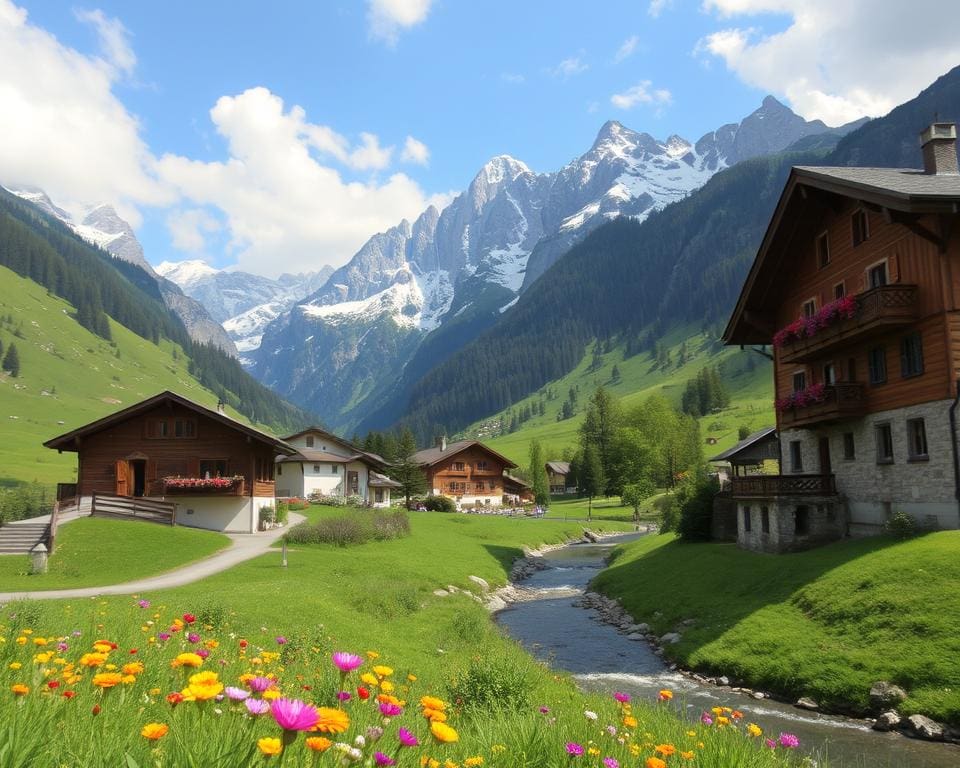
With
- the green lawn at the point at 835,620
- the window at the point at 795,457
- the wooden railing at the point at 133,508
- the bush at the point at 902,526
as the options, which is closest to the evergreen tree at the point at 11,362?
the wooden railing at the point at 133,508

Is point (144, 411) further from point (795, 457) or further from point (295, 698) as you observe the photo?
point (295, 698)

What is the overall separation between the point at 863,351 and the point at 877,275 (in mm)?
3556

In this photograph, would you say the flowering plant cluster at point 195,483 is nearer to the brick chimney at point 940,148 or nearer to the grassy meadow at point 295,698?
the grassy meadow at point 295,698

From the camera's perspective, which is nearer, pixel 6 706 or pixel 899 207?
pixel 6 706

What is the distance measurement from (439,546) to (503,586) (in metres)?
7.80

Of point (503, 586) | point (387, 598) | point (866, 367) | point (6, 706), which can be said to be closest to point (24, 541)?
point (387, 598)

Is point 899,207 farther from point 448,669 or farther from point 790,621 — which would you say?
point 448,669

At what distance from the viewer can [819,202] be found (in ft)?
119

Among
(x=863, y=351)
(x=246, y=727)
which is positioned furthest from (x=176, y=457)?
(x=246, y=727)

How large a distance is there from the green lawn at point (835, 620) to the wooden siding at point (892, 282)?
6.44 m

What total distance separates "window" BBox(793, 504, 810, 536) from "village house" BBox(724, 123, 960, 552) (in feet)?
0.31

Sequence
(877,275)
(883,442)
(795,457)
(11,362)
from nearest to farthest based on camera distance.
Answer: (883,442)
(877,275)
(795,457)
(11,362)

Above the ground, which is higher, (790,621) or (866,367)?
(866,367)

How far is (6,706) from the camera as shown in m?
4.29
